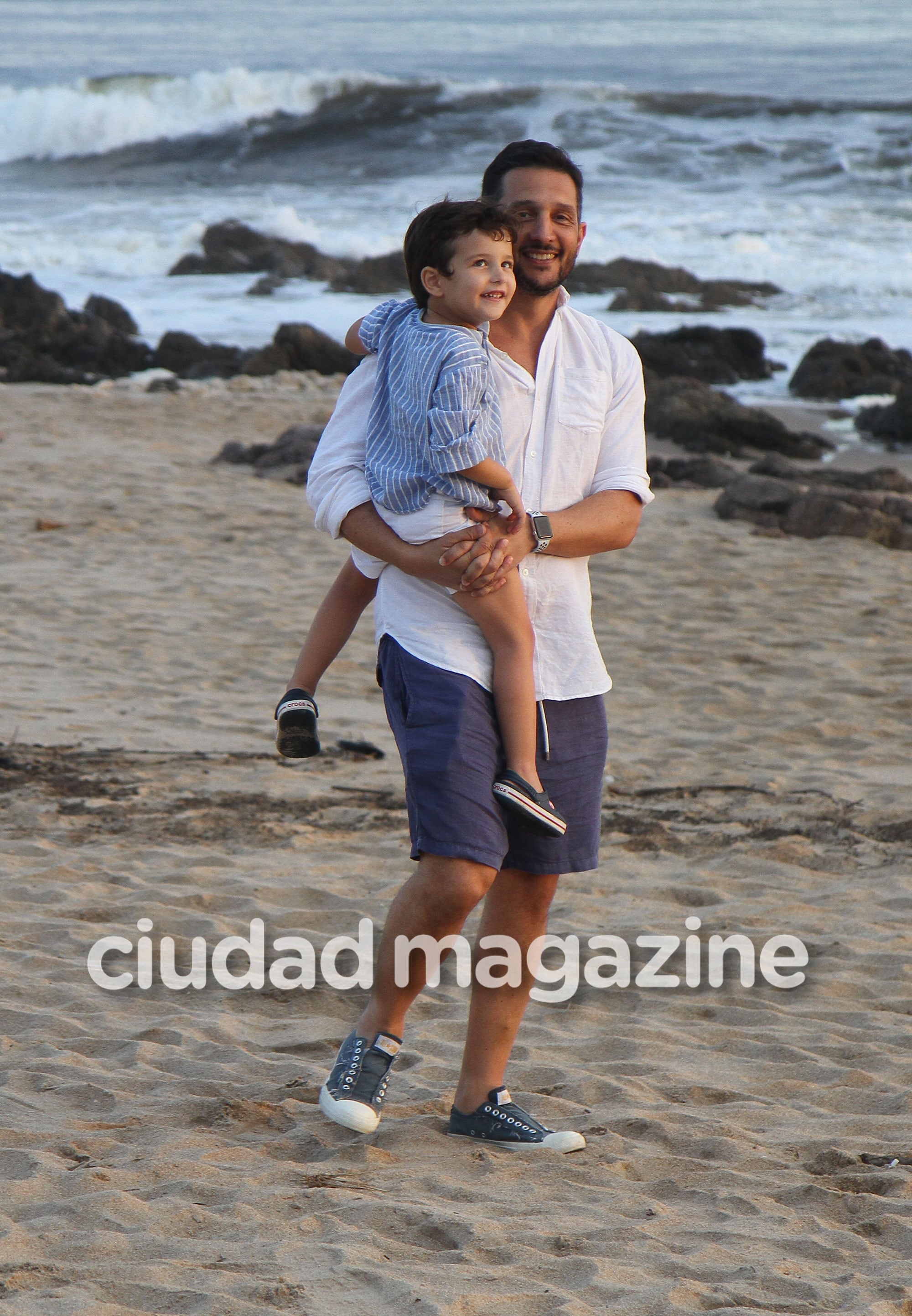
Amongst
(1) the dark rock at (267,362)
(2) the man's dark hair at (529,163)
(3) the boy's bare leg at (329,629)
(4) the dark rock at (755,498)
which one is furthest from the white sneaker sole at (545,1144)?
(1) the dark rock at (267,362)

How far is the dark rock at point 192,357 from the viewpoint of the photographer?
1587cm

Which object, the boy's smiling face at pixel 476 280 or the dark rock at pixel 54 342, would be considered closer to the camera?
the boy's smiling face at pixel 476 280

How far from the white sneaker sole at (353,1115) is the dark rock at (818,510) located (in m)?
7.69

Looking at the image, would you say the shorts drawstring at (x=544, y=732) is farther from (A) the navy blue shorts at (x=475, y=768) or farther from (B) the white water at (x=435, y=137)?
(B) the white water at (x=435, y=137)

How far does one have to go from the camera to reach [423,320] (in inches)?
99.6

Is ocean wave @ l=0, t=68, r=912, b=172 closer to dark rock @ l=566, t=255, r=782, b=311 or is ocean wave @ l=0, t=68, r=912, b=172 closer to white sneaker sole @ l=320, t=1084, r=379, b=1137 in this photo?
dark rock @ l=566, t=255, r=782, b=311

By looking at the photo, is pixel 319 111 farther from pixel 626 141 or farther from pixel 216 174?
pixel 626 141

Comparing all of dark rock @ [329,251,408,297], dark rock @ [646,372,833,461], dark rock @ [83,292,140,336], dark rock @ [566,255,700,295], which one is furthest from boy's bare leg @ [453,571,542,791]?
dark rock @ [329,251,408,297]

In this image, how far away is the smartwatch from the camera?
2.48m

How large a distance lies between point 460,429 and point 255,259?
2157cm

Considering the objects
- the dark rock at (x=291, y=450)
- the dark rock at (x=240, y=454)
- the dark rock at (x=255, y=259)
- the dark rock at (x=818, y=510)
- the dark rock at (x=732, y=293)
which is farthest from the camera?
the dark rock at (x=255, y=259)

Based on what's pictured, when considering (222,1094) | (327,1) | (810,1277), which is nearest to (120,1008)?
(222,1094)

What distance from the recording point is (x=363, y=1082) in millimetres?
2631

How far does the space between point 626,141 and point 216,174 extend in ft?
34.1
